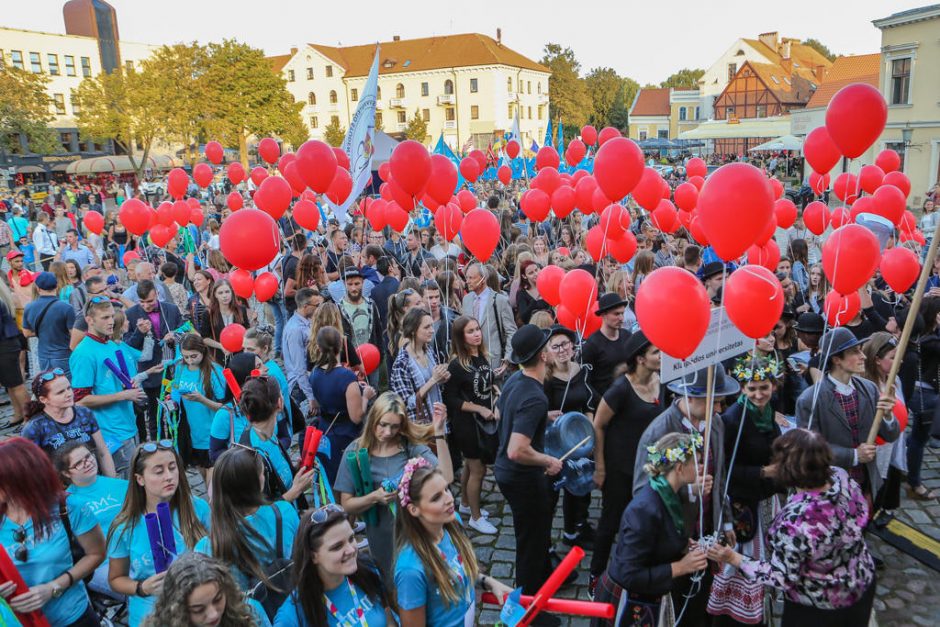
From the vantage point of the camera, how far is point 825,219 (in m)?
8.17

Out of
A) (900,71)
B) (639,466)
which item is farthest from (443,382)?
(900,71)

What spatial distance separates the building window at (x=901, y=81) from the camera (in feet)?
80.0

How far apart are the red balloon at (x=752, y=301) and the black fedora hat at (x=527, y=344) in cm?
107

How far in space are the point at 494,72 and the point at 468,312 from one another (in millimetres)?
61315

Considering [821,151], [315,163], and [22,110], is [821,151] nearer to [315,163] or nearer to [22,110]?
[315,163]

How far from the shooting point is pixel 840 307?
206 inches

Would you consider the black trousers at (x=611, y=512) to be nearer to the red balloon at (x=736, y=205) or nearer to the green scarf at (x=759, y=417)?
the green scarf at (x=759, y=417)

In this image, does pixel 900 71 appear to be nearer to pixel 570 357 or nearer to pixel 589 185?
pixel 589 185

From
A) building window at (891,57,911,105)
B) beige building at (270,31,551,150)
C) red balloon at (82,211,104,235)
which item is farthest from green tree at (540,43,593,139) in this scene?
red balloon at (82,211,104,235)

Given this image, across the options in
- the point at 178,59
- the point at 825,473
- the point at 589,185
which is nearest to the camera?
the point at 825,473

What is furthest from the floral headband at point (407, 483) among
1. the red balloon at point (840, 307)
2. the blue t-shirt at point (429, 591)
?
the red balloon at point (840, 307)

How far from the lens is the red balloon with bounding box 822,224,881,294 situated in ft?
14.3

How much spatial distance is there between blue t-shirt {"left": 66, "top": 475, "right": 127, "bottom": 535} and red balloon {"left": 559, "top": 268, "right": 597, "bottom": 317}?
Answer: 3423 mm

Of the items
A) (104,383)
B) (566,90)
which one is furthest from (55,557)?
(566,90)
